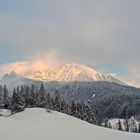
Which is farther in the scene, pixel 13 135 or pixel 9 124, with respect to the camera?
pixel 9 124

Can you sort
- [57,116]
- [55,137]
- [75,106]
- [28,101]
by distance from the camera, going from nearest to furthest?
[55,137]
[57,116]
[75,106]
[28,101]

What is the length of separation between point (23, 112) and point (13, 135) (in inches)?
1129

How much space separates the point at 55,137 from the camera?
38.5 metres

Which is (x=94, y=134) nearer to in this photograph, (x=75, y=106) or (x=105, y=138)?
(x=105, y=138)

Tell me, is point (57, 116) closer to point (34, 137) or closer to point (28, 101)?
point (34, 137)

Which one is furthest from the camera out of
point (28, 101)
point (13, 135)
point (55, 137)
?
point (28, 101)

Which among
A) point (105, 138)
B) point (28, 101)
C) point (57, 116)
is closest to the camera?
point (105, 138)

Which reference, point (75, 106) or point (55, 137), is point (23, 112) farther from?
point (75, 106)

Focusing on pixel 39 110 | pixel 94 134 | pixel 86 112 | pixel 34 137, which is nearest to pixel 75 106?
pixel 86 112

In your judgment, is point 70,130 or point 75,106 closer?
point 70,130

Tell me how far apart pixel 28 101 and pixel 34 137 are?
3523 inches

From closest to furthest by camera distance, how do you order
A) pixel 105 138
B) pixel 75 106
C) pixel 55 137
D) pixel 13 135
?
pixel 13 135 < pixel 55 137 < pixel 105 138 < pixel 75 106

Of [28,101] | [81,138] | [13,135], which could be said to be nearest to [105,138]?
[81,138]

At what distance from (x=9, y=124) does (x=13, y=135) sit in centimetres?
510
